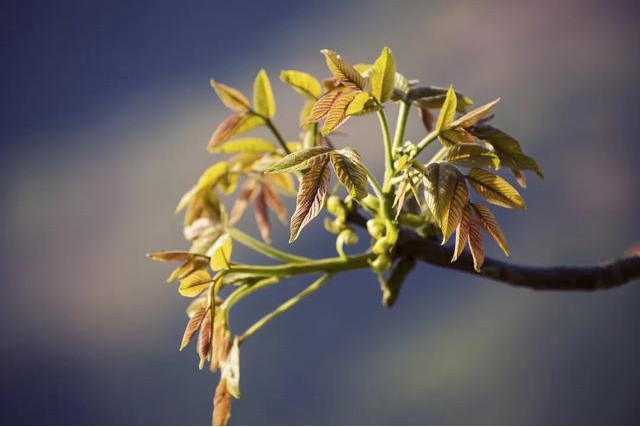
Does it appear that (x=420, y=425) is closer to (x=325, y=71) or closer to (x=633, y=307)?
(x=633, y=307)

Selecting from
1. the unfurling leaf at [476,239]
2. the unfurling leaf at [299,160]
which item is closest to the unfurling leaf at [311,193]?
the unfurling leaf at [299,160]

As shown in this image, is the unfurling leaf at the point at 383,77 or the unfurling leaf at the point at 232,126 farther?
the unfurling leaf at the point at 232,126

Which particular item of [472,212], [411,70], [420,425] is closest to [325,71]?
[411,70]

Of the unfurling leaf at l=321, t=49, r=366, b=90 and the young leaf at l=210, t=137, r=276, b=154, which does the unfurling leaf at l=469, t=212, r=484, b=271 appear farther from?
the young leaf at l=210, t=137, r=276, b=154

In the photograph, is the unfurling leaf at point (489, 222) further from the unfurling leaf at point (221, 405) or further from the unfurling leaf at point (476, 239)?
the unfurling leaf at point (221, 405)

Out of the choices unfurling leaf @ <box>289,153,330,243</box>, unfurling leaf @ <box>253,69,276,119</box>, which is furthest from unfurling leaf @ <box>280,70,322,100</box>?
unfurling leaf @ <box>289,153,330,243</box>

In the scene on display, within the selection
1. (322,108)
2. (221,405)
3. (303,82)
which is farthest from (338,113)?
(221,405)

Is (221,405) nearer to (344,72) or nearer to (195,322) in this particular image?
(195,322)
